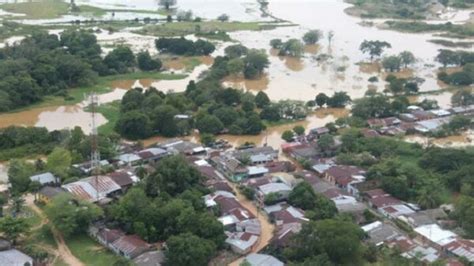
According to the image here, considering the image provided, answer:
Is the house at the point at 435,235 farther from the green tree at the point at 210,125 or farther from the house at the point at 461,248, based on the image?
the green tree at the point at 210,125

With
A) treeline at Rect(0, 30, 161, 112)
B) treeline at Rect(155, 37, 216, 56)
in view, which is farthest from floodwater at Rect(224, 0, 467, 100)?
treeline at Rect(0, 30, 161, 112)

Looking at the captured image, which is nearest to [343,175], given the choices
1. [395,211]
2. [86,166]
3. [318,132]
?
[395,211]

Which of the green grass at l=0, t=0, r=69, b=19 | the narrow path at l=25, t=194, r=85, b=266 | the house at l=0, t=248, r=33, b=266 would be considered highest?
the green grass at l=0, t=0, r=69, b=19

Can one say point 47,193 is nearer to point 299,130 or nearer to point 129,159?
point 129,159

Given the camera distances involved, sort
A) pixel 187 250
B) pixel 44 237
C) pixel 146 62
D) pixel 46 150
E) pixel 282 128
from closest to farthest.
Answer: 1. pixel 187 250
2. pixel 44 237
3. pixel 46 150
4. pixel 282 128
5. pixel 146 62

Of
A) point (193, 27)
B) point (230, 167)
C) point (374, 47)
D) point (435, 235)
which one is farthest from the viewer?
point (193, 27)

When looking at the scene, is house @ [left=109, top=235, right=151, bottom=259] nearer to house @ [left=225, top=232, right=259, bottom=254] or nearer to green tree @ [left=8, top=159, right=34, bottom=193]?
house @ [left=225, top=232, right=259, bottom=254]

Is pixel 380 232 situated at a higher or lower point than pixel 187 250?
lower
